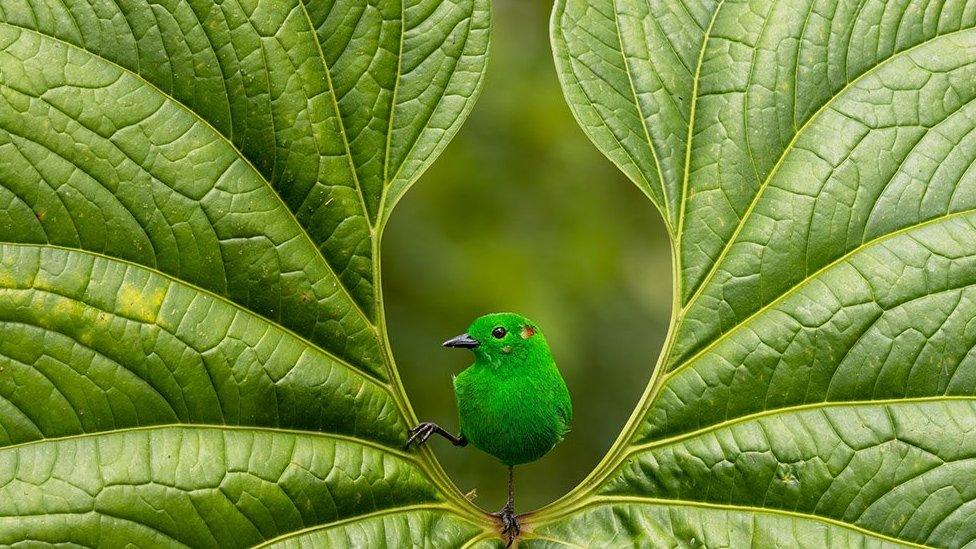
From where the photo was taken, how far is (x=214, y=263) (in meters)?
1.79

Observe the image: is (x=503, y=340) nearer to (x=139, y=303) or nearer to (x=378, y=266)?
(x=378, y=266)

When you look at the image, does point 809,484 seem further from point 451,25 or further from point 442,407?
point 442,407

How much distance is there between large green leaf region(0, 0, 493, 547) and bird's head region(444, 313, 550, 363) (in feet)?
0.82

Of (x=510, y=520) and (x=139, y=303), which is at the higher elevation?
(x=139, y=303)

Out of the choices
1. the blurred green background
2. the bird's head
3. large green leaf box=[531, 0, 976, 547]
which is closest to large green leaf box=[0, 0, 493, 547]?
the bird's head

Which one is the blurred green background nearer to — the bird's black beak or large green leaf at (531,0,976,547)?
the bird's black beak

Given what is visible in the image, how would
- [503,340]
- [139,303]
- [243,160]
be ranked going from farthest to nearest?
1. [503,340]
2. [243,160]
3. [139,303]

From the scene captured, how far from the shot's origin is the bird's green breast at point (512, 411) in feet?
6.54

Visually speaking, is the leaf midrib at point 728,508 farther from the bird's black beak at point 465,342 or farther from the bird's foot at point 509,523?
the bird's black beak at point 465,342

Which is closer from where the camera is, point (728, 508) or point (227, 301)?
point (227, 301)

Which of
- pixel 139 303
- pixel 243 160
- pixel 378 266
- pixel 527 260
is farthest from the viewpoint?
pixel 527 260

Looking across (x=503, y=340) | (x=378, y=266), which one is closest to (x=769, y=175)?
(x=503, y=340)

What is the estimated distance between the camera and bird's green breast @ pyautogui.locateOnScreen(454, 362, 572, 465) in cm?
199

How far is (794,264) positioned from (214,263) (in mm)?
1231
